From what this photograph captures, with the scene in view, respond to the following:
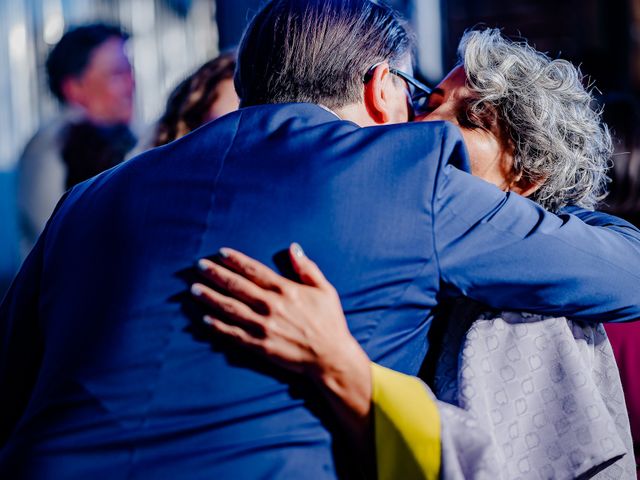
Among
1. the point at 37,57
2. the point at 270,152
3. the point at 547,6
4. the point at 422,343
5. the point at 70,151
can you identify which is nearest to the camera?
the point at 270,152

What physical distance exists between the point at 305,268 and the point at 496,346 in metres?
0.49

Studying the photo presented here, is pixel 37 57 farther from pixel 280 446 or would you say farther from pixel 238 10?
pixel 280 446

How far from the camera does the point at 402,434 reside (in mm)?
1393

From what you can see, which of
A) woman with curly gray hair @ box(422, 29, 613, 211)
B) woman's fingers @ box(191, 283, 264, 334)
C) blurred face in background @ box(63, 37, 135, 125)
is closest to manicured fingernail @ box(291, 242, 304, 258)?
woman's fingers @ box(191, 283, 264, 334)

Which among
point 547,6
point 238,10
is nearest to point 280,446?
point 238,10

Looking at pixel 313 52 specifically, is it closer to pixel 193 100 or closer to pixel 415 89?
pixel 415 89

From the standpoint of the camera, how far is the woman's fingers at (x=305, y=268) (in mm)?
1371

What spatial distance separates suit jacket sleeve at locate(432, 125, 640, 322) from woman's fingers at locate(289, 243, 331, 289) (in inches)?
8.8

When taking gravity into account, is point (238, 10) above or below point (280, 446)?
above

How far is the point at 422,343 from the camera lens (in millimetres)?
1587

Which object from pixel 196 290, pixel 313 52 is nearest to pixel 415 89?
pixel 313 52

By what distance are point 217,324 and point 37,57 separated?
4298mm

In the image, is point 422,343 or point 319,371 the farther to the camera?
point 422,343

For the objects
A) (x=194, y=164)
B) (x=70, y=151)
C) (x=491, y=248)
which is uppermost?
(x=194, y=164)
